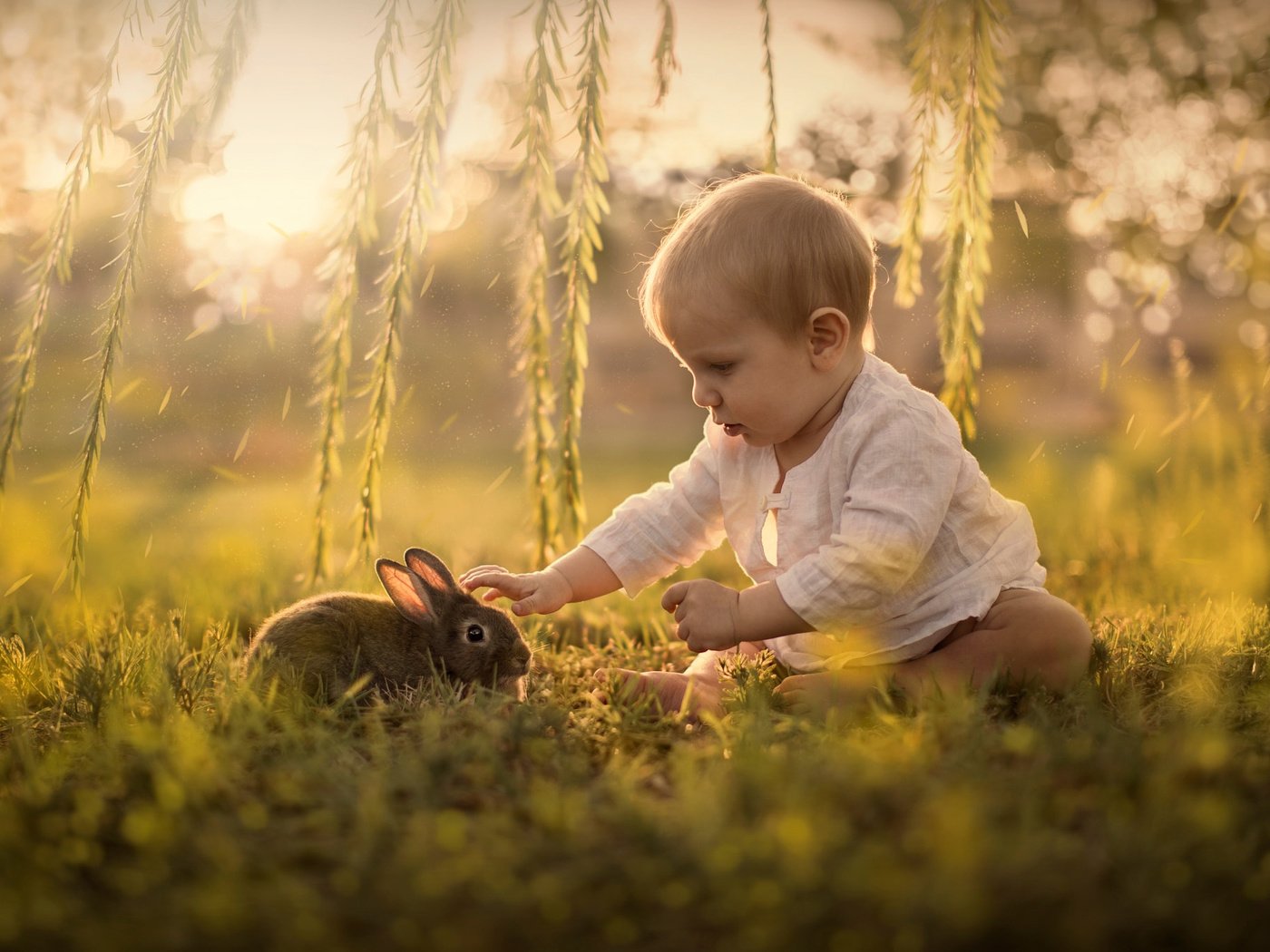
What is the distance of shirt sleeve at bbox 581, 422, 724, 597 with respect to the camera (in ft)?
13.1

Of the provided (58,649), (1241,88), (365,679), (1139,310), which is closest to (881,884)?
(365,679)

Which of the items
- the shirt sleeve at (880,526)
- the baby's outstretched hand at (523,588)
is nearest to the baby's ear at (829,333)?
the shirt sleeve at (880,526)

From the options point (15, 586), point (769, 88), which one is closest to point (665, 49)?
point (769, 88)

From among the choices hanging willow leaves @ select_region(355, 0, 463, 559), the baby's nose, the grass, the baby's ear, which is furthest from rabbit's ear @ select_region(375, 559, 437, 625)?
the baby's ear

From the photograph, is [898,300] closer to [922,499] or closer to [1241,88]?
[922,499]

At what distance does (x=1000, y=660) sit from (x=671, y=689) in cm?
100

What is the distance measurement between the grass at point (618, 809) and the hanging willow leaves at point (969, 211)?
101cm

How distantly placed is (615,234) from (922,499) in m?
6.15

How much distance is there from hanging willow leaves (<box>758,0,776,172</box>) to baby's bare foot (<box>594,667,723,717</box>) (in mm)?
1847

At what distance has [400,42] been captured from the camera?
3.21m

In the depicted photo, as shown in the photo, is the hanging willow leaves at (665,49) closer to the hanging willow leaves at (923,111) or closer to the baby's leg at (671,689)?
the hanging willow leaves at (923,111)

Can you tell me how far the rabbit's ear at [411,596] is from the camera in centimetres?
368

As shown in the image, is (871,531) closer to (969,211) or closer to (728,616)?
(728,616)

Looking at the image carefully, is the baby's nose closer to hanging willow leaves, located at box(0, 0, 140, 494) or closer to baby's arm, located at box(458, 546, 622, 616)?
baby's arm, located at box(458, 546, 622, 616)
